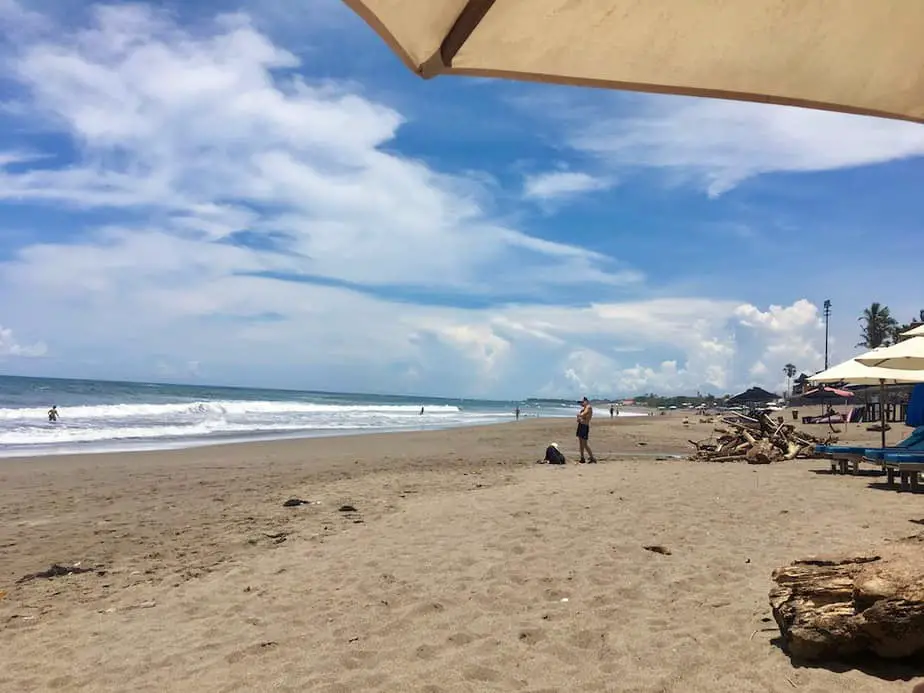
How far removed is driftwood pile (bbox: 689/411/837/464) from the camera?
1477cm

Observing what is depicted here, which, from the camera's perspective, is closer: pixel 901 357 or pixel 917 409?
pixel 901 357

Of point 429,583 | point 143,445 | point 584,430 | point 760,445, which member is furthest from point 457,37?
point 143,445

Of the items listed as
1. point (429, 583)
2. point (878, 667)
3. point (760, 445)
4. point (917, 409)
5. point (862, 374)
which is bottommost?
point (429, 583)

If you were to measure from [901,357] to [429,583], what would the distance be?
28.5 feet

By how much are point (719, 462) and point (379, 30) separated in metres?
14.3

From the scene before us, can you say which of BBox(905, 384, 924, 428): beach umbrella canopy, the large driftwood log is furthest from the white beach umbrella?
the large driftwood log

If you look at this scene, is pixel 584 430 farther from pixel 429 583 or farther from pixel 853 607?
pixel 853 607

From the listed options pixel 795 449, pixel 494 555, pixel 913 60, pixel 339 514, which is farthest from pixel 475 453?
pixel 913 60

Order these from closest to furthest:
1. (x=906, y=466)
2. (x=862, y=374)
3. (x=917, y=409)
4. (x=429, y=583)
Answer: (x=429, y=583), (x=906, y=466), (x=862, y=374), (x=917, y=409)

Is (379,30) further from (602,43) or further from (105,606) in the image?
(105,606)

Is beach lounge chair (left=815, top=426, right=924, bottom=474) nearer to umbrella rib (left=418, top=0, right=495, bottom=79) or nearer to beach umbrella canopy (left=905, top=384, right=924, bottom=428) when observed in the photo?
beach umbrella canopy (left=905, top=384, right=924, bottom=428)

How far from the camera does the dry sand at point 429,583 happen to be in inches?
149

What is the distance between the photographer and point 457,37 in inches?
67.7

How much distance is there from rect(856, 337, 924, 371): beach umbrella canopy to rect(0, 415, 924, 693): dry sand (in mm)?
2078
